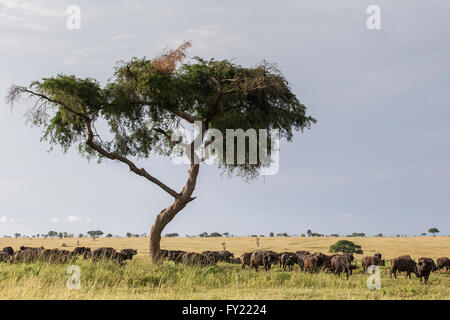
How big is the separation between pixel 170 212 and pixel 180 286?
970cm

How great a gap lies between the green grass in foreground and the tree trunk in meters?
6.31

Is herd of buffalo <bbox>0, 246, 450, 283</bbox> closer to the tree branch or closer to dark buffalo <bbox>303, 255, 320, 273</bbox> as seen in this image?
dark buffalo <bbox>303, 255, 320, 273</bbox>

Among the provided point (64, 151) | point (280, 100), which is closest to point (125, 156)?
point (64, 151)

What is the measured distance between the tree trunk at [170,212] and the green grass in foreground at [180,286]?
20.7 feet

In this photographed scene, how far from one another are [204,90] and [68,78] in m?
7.71

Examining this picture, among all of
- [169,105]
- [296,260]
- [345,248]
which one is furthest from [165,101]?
[345,248]

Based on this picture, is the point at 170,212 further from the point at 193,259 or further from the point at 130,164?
the point at 130,164

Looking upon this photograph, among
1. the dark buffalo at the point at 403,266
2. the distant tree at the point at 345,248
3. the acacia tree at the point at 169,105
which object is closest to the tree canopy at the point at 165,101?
the acacia tree at the point at 169,105

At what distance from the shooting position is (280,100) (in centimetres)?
2636

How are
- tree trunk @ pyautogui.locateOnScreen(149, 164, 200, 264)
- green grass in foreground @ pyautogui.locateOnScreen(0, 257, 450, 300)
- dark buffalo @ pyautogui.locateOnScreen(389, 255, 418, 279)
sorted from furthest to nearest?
tree trunk @ pyautogui.locateOnScreen(149, 164, 200, 264), dark buffalo @ pyautogui.locateOnScreen(389, 255, 418, 279), green grass in foreground @ pyautogui.locateOnScreen(0, 257, 450, 300)

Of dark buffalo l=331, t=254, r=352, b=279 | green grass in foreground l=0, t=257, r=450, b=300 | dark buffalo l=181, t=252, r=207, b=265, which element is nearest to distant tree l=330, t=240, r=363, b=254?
dark buffalo l=181, t=252, r=207, b=265

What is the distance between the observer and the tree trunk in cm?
2492
